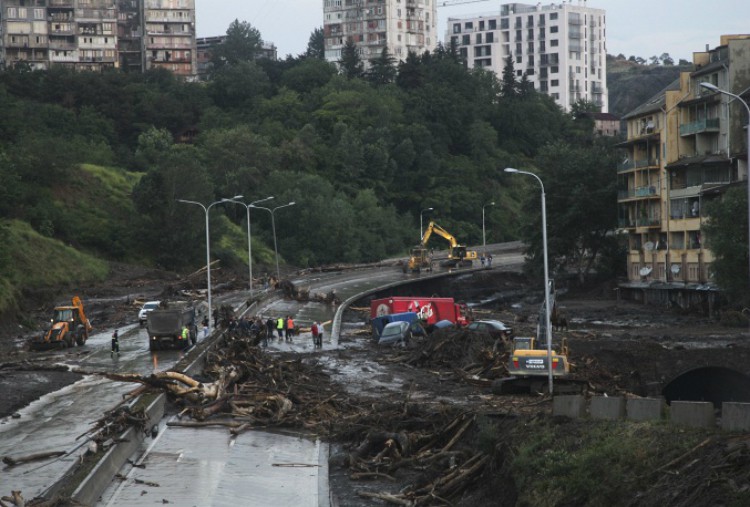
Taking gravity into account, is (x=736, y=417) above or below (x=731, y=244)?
below

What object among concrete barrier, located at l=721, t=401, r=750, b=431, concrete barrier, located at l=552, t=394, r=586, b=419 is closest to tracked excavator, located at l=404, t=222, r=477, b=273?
concrete barrier, located at l=552, t=394, r=586, b=419

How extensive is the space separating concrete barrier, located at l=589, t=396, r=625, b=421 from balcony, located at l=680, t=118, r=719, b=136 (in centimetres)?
7025

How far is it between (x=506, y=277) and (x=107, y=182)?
4340 cm

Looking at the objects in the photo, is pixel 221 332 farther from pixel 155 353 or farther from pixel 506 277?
pixel 506 277

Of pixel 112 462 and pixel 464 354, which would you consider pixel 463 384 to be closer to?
pixel 464 354

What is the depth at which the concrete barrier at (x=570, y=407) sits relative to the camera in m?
30.8

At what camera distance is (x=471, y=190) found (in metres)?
169

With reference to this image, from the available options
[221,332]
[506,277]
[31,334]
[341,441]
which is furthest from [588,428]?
[506,277]

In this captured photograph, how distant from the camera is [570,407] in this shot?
31031 millimetres

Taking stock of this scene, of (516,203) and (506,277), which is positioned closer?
(506,277)

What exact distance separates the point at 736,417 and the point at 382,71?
171 m

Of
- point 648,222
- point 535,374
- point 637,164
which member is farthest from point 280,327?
point 637,164

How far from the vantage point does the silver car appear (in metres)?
69.6

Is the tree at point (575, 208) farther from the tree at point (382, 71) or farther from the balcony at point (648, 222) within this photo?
the tree at point (382, 71)
